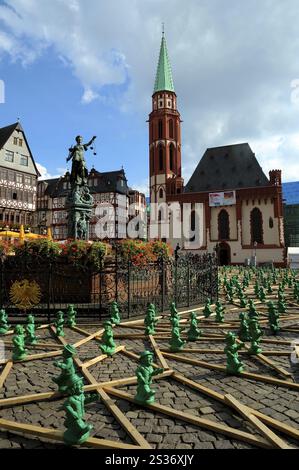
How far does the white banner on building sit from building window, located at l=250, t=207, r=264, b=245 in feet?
11.7

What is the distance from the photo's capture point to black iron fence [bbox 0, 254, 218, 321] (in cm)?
998

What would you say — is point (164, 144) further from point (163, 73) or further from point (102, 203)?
point (102, 203)

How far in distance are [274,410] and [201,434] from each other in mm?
1071

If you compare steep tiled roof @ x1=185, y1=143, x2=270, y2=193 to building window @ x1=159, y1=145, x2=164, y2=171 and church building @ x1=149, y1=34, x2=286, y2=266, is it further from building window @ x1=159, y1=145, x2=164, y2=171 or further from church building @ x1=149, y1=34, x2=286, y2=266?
building window @ x1=159, y1=145, x2=164, y2=171

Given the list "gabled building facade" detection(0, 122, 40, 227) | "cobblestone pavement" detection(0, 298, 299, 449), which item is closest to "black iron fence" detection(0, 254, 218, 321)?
"cobblestone pavement" detection(0, 298, 299, 449)

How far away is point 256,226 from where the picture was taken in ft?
161

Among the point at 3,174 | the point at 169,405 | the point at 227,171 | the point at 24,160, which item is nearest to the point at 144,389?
the point at 169,405

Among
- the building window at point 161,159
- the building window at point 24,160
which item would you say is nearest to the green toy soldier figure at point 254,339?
the building window at point 24,160

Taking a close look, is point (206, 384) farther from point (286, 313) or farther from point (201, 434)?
point (286, 313)

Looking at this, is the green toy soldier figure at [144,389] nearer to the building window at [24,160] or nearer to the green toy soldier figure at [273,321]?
the green toy soldier figure at [273,321]

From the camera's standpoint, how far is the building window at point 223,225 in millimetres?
51219

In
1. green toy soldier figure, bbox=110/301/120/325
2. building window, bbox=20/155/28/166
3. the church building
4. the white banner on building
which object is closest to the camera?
green toy soldier figure, bbox=110/301/120/325

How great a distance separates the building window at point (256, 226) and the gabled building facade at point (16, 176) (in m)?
32.0

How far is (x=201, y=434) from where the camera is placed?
3338 mm
